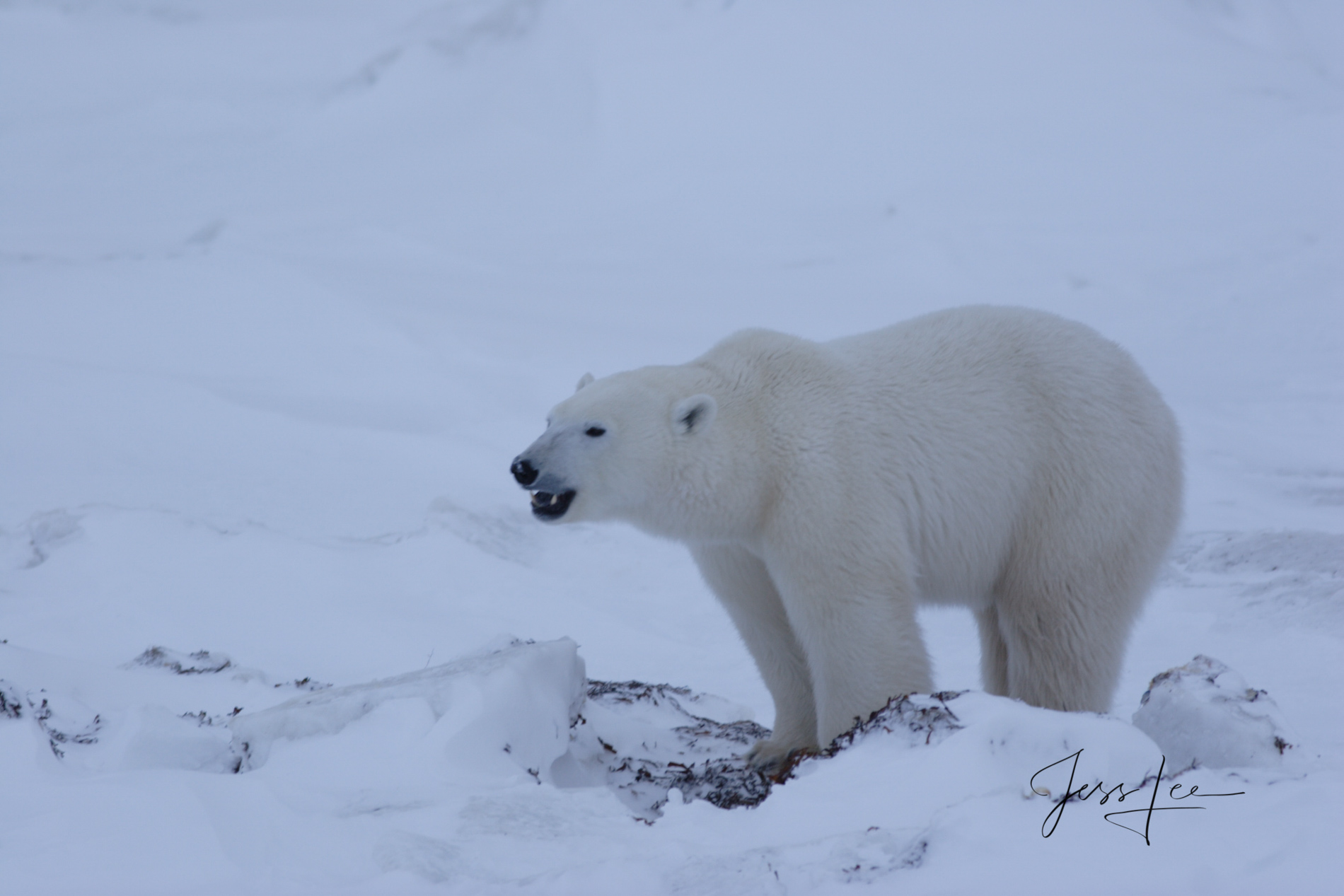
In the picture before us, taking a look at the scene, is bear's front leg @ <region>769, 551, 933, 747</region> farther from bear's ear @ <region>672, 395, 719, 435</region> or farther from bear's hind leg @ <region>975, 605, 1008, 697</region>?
bear's hind leg @ <region>975, 605, 1008, 697</region>

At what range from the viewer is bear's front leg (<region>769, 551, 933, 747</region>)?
3.25m

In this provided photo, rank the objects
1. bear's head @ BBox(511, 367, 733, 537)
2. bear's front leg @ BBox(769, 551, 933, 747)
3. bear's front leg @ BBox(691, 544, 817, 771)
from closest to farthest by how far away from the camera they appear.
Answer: bear's front leg @ BBox(769, 551, 933, 747) < bear's head @ BBox(511, 367, 733, 537) < bear's front leg @ BBox(691, 544, 817, 771)

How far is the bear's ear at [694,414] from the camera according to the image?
3.37 m

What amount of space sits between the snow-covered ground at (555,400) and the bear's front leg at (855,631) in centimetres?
69

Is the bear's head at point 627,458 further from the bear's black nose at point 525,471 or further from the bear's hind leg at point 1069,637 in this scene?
the bear's hind leg at point 1069,637

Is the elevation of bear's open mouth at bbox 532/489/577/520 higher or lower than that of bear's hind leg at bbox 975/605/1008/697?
higher

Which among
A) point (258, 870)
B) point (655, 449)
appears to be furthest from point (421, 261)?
point (258, 870)

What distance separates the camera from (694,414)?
11.2ft

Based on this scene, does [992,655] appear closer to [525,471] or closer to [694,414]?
[694,414]

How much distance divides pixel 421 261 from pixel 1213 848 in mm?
12629
